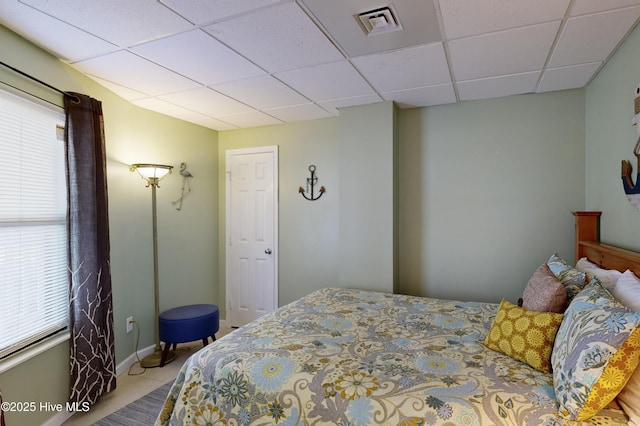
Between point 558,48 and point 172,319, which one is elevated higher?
point 558,48

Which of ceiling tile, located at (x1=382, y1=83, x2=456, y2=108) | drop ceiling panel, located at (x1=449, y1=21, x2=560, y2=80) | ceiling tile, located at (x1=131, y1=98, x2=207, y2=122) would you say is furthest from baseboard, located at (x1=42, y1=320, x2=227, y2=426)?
drop ceiling panel, located at (x1=449, y1=21, x2=560, y2=80)

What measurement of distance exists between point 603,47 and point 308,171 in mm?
2644

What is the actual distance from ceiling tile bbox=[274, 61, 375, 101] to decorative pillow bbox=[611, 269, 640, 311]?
6.55 ft

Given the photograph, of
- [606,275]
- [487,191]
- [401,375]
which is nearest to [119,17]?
[401,375]

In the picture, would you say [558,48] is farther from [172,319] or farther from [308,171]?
[172,319]

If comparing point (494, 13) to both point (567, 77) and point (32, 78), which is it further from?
point (32, 78)

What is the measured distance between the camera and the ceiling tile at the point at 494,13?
1.65 m

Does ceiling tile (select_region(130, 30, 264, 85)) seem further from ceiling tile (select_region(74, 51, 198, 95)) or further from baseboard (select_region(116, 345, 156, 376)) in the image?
baseboard (select_region(116, 345, 156, 376))

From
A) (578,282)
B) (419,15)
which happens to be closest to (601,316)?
(578,282)

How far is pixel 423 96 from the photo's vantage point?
9.84 feet

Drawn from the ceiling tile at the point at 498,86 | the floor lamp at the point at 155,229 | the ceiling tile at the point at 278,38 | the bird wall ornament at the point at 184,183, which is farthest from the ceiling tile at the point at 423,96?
the bird wall ornament at the point at 184,183

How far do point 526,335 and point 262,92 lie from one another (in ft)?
8.41

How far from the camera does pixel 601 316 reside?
47.8 inches

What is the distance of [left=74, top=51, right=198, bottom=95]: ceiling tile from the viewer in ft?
7.40
